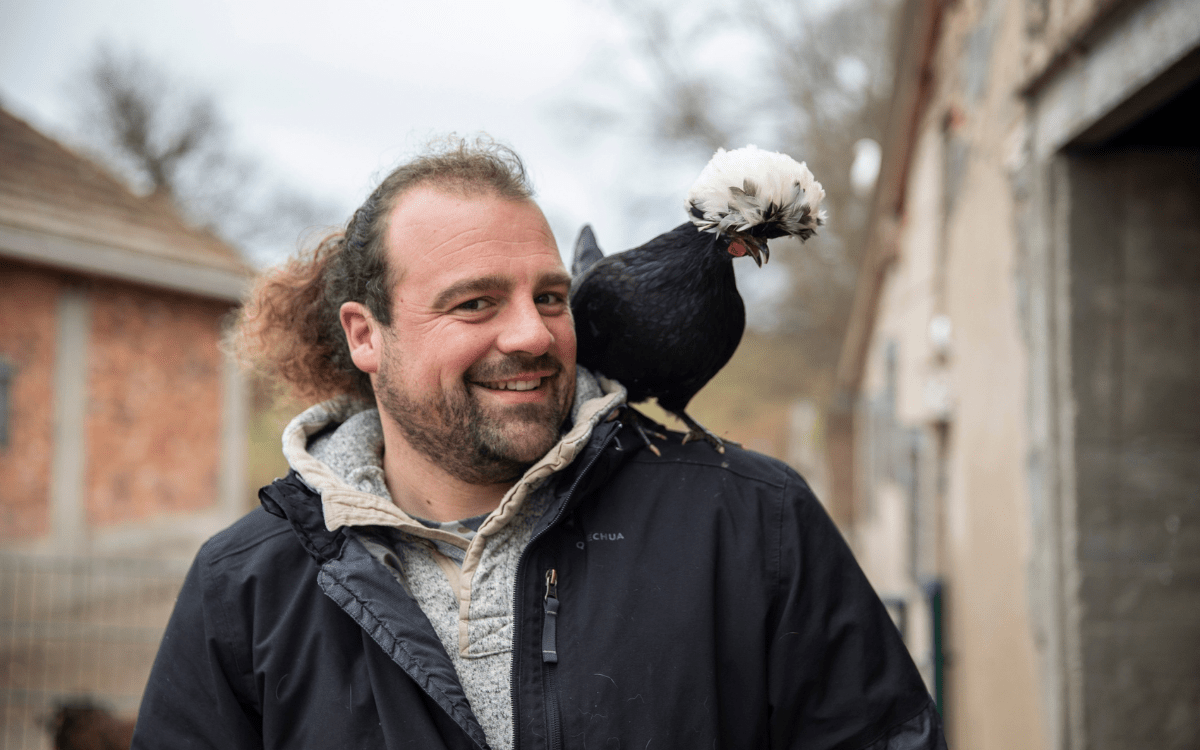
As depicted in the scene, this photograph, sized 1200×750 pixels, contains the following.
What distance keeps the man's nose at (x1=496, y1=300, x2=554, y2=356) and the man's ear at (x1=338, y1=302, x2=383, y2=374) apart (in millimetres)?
305

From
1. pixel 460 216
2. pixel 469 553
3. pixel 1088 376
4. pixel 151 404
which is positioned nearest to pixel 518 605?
pixel 469 553

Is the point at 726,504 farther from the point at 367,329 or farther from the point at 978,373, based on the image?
the point at 978,373

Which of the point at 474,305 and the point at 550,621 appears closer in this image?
the point at 550,621

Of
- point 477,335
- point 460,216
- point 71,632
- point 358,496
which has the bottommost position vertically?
point 71,632

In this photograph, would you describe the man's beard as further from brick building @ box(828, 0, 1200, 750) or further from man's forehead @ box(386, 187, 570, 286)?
brick building @ box(828, 0, 1200, 750)

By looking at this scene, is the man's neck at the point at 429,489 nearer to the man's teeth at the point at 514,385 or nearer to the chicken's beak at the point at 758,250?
the man's teeth at the point at 514,385

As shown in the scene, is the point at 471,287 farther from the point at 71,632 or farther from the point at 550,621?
the point at 71,632

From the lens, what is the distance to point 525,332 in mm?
1514

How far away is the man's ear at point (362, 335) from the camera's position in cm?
169

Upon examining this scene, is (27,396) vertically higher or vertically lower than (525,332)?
higher

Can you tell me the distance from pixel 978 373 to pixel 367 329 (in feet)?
9.25

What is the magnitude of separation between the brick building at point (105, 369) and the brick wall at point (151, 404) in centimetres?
1

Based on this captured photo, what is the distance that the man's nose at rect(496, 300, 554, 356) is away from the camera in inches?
59.3

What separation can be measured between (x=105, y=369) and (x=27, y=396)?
0.63 metres
